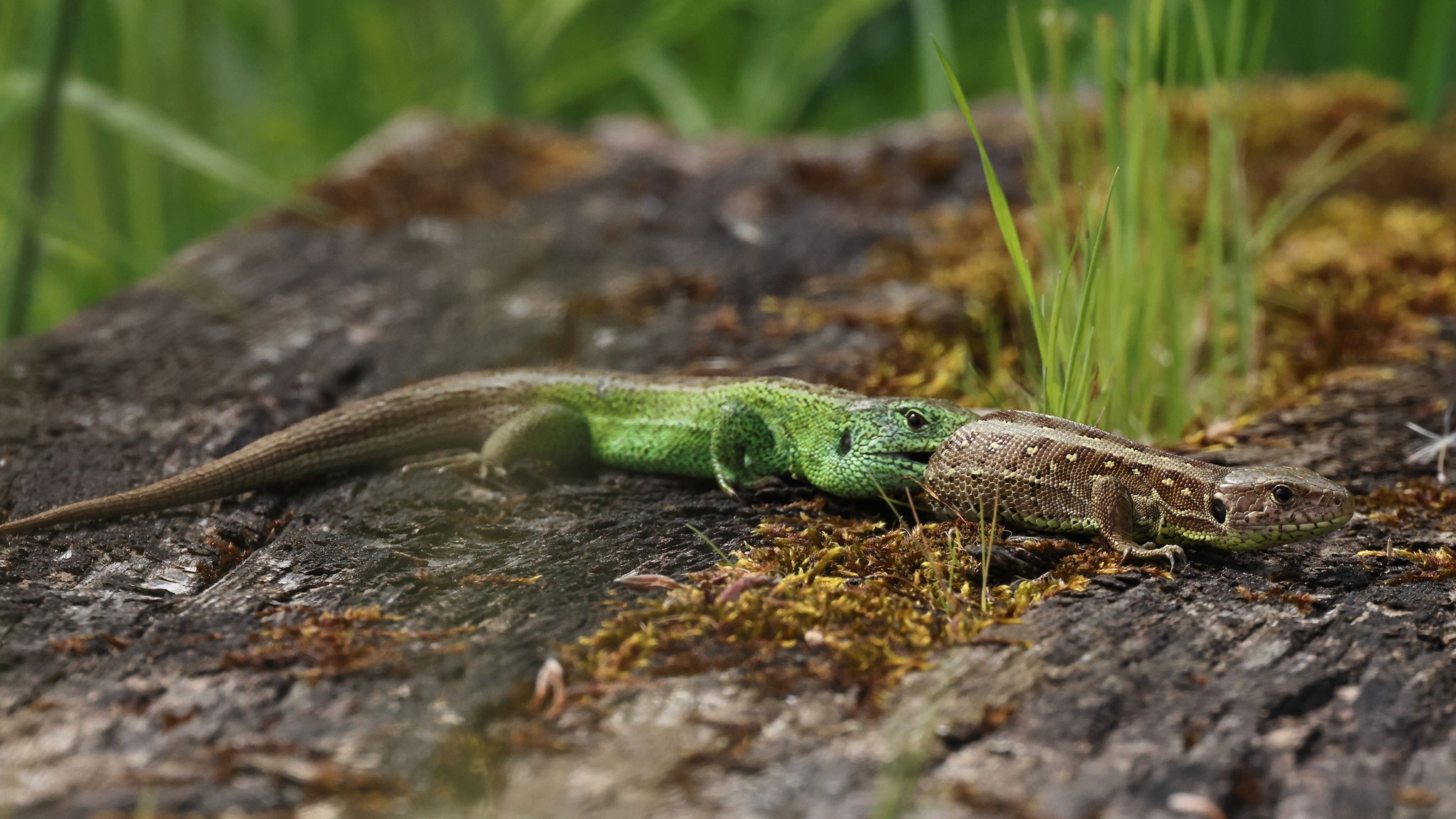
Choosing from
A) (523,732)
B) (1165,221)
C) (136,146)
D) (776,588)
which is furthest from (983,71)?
(523,732)

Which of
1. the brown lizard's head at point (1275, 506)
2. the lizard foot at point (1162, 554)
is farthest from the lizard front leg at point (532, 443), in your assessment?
the brown lizard's head at point (1275, 506)

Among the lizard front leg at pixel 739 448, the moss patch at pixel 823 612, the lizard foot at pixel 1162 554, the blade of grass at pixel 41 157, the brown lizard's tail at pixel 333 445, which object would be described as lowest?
the lizard foot at pixel 1162 554

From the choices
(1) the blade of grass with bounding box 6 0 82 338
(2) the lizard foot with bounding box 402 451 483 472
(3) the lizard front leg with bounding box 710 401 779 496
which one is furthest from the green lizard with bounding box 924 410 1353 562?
(1) the blade of grass with bounding box 6 0 82 338

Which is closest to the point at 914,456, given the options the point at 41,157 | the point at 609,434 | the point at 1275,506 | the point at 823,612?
the point at 823,612

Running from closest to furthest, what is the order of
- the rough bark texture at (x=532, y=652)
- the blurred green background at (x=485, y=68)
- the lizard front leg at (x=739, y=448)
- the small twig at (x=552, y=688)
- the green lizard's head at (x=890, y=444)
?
1. the rough bark texture at (x=532, y=652)
2. the small twig at (x=552, y=688)
3. the green lizard's head at (x=890, y=444)
4. the lizard front leg at (x=739, y=448)
5. the blurred green background at (x=485, y=68)

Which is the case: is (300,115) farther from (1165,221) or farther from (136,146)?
(1165,221)

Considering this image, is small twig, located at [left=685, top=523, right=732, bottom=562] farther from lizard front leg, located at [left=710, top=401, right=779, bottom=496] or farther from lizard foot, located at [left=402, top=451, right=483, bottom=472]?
lizard foot, located at [left=402, top=451, right=483, bottom=472]

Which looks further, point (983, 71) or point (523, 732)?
point (983, 71)

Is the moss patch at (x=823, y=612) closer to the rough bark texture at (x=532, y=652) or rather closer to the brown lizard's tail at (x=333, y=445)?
the rough bark texture at (x=532, y=652)
